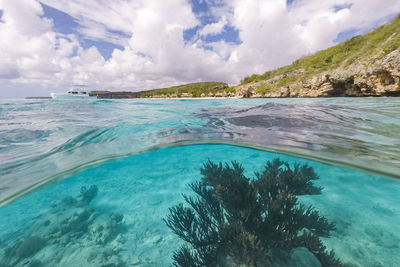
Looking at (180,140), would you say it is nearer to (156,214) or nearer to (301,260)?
(156,214)

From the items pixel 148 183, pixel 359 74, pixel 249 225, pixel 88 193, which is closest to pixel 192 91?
pixel 359 74

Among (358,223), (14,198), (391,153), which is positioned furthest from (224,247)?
(14,198)

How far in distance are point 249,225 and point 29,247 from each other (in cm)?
466

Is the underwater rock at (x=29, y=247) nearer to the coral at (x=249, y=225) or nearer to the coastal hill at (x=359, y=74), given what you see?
the coral at (x=249, y=225)

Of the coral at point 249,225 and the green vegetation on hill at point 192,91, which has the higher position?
the green vegetation on hill at point 192,91

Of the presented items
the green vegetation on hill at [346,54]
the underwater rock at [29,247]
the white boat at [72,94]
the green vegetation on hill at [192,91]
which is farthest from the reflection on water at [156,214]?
the green vegetation on hill at [192,91]

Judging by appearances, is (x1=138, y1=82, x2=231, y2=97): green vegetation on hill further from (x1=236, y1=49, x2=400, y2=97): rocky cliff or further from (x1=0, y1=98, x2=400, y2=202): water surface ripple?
(x1=0, y1=98, x2=400, y2=202): water surface ripple

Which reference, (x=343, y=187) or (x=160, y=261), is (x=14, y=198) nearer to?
(x=160, y=261)

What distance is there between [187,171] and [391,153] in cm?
620

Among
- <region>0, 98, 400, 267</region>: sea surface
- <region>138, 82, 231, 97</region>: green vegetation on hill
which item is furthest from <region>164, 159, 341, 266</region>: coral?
<region>138, 82, 231, 97</region>: green vegetation on hill

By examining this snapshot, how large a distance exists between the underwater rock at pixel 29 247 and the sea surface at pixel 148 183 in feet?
0.06

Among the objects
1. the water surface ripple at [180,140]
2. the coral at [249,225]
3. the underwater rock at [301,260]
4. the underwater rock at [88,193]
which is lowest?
the underwater rock at [88,193]

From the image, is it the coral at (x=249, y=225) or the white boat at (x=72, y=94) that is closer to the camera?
the coral at (x=249, y=225)

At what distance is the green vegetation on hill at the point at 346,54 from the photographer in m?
30.3
